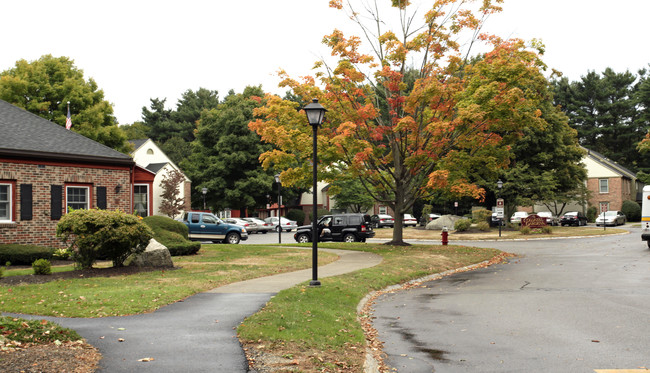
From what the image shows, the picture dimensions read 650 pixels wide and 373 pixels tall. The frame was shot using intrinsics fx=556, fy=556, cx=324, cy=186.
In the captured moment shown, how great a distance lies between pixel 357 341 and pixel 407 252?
15520 mm

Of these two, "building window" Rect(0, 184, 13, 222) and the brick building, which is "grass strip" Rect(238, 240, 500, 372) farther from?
"building window" Rect(0, 184, 13, 222)

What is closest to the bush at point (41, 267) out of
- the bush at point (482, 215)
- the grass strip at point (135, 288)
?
the grass strip at point (135, 288)

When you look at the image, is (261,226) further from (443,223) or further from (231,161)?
(443,223)

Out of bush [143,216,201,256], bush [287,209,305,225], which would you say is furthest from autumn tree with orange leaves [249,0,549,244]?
bush [287,209,305,225]

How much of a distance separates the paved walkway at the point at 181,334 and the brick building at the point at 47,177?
10.9m

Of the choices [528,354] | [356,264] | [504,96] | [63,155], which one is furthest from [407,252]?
[528,354]

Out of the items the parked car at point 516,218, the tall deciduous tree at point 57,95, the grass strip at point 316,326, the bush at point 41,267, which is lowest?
the grass strip at point 316,326

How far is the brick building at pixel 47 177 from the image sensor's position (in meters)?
20.4

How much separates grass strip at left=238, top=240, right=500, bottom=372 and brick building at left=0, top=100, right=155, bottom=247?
1122cm

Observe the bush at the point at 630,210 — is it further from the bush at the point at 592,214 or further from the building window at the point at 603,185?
the bush at the point at 592,214

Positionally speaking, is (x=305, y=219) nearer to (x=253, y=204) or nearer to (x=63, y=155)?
(x=253, y=204)

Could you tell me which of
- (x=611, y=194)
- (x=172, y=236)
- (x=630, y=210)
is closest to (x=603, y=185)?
(x=611, y=194)

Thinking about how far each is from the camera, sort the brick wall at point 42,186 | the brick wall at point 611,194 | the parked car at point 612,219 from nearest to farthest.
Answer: the brick wall at point 42,186
the parked car at point 612,219
the brick wall at point 611,194

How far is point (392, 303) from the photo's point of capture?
12.5 meters
